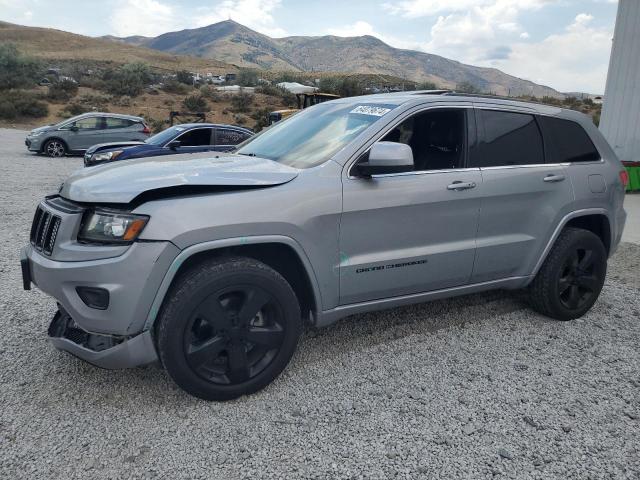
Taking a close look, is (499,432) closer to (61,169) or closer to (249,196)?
(249,196)

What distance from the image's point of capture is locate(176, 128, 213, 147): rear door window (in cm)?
1155

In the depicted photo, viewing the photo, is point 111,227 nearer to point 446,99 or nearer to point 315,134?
point 315,134

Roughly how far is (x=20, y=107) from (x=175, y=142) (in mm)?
24546

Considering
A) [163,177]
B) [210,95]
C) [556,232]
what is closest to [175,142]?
[163,177]

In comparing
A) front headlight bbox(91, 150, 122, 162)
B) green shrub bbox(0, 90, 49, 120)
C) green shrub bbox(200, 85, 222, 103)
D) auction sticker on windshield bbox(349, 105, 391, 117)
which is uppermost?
green shrub bbox(200, 85, 222, 103)

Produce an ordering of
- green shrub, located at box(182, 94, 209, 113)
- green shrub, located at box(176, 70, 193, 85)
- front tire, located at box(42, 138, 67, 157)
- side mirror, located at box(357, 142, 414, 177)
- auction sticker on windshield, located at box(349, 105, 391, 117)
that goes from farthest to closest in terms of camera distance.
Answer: green shrub, located at box(176, 70, 193, 85)
green shrub, located at box(182, 94, 209, 113)
front tire, located at box(42, 138, 67, 157)
auction sticker on windshield, located at box(349, 105, 391, 117)
side mirror, located at box(357, 142, 414, 177)

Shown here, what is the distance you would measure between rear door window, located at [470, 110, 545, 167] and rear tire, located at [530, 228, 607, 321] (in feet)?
2.39

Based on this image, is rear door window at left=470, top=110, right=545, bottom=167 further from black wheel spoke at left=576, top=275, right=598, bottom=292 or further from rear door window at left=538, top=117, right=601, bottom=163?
black wheel spoke at left=576, top=275, right=598, bottom=292

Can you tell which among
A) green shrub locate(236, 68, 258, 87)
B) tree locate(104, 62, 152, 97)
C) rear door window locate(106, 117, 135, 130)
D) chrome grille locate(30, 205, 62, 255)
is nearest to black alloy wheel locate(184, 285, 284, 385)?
chrome grille locate(30, 205, 62, 255)

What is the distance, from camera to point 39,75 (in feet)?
142

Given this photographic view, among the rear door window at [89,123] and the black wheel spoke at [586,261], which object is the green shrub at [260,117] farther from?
the black wheel spoke at [586,261]

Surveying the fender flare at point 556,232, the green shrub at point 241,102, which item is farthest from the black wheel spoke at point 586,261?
the green shrub at point 241,102

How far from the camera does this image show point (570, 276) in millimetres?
4242

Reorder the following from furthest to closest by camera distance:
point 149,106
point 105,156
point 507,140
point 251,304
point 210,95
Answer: point 210,95
point 149,106
point 105,156
point 507,140
point 251,304
